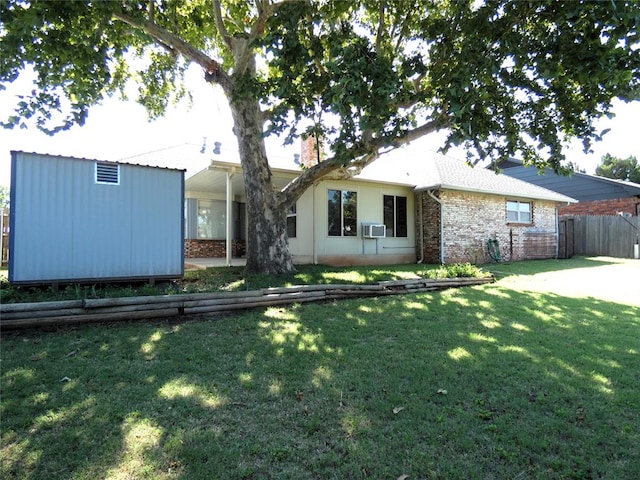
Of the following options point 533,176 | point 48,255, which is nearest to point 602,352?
point 48,255

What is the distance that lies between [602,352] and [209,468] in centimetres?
426

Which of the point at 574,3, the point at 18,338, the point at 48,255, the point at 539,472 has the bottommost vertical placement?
the point at 539,472

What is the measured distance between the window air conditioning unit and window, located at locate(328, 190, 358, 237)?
30cm

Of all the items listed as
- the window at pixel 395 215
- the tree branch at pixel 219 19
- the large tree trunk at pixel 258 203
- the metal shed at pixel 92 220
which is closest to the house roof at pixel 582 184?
the window at pixel 395 215

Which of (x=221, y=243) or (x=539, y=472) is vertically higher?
(x=221, y=243)

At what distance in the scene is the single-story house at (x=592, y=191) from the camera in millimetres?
20844

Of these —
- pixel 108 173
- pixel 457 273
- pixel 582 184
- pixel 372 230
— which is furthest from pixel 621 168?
pixel 108 173

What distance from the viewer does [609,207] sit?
21.7 meters

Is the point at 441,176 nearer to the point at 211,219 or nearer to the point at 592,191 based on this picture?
the point at 211,219

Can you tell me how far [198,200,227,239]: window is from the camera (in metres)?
15.9

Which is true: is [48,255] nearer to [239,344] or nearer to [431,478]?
[239,344]

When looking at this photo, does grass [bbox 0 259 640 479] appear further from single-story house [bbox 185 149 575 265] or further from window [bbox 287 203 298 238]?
window [bbox 287 203 298 238]

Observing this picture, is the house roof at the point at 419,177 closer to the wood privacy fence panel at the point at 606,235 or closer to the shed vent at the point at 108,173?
the wood privacy fence panel at the point at 606,235

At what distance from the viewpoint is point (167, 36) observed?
8.59 meters
